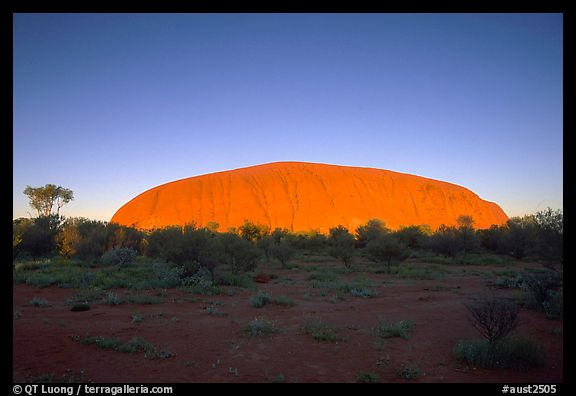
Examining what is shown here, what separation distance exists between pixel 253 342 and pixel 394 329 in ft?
9.89

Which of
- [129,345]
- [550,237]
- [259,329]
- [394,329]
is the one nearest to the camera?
[129,345]

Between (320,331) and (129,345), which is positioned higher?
(129,345)

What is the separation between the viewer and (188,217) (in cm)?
5419

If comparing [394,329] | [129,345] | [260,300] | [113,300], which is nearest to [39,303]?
[113,300]

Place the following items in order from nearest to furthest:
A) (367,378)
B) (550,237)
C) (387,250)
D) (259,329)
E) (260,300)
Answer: (367,378)
(259,329)
(550,237)
(260,300)
(387,250)

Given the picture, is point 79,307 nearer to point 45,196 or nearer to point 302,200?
point 45,196

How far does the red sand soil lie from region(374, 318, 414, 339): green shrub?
150 millimetres

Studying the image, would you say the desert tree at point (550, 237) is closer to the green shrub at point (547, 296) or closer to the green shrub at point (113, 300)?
the green shrub at point (547, 296)

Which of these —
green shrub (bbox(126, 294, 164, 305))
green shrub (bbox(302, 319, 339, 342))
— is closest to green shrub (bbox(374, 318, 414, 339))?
green shrub (bbox(302, 319, 339, 342))

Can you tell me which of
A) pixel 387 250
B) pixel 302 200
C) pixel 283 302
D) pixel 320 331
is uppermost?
pixel 302 200

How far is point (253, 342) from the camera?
6.79 meters

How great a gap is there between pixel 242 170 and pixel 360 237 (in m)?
38.2
